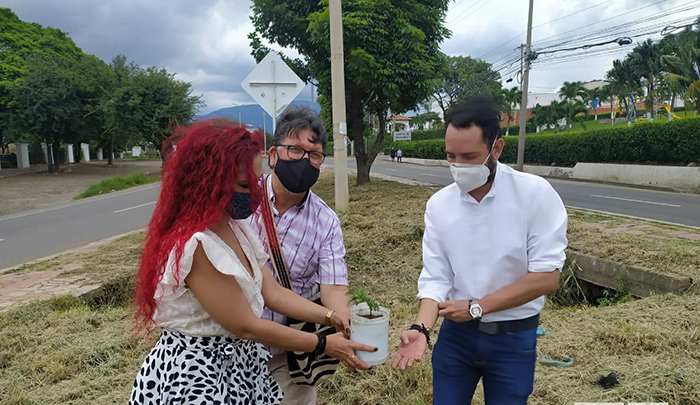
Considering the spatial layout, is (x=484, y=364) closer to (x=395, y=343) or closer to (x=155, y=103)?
(x=395, y=343)

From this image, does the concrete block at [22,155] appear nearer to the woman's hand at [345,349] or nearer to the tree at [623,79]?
the woman's hand at [345,349]

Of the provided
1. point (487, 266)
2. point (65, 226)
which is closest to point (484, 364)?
point (487, 266)

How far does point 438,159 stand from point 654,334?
29877mm

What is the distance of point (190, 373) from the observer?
1394 mm

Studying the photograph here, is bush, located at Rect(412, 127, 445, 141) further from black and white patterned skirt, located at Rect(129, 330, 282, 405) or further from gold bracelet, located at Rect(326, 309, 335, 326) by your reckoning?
black and white patterned skirt, located at Rect(129, 330, 282, 405)

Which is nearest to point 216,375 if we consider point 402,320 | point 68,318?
point 402,320

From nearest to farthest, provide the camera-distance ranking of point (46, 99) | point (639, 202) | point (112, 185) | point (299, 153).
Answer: point (299, 153)
point (639, 202)
point (112, 185)
point (46, 99)

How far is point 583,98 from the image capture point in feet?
156

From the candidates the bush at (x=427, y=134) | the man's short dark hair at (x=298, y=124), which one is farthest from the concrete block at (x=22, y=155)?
the man's short dark hair at (x=298, y=124)

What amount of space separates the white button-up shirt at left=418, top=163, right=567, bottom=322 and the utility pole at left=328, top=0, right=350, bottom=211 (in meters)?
6.01

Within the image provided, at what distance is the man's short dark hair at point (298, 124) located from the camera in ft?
6.80

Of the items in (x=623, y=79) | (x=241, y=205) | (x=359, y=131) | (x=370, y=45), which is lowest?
(x=241, y=205)

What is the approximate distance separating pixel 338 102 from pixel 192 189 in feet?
22.1

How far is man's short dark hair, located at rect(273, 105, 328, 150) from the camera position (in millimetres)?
2072
